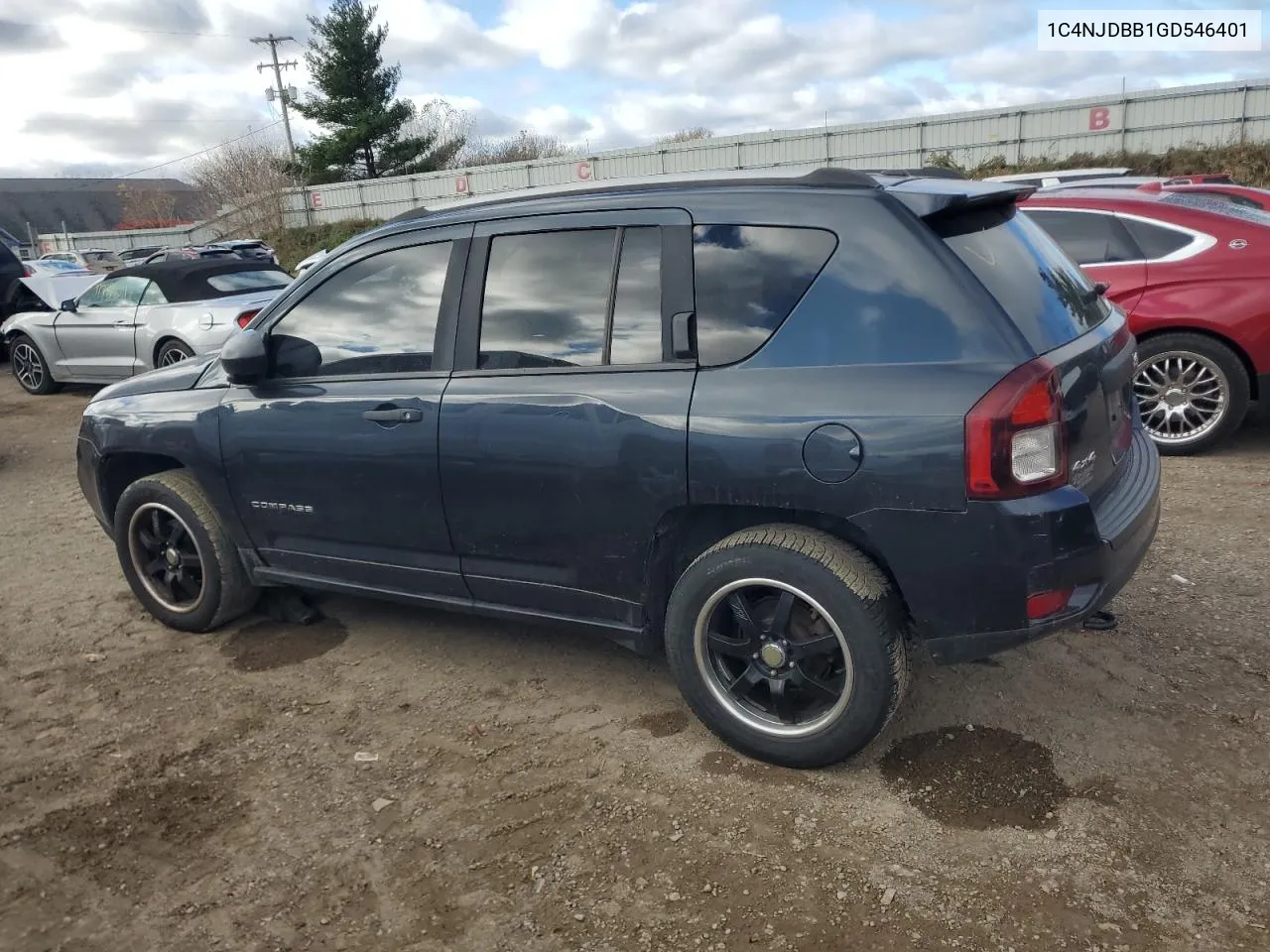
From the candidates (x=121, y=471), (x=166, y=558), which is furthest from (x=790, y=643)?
(x=121, y=471)

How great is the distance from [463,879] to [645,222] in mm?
2149

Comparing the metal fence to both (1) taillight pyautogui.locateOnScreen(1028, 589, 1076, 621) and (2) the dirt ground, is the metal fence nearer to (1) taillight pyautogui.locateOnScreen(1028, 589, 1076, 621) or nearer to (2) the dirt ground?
(2) the dirt ground

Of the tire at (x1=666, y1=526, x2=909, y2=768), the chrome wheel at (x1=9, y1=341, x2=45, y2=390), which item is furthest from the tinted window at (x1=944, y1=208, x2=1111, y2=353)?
the chrome wheel at (x1=9, y1=341, x2=45, y2=390)

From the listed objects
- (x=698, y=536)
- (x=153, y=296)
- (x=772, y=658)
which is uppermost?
(x=153, y=296)

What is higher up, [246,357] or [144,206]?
[144,206]

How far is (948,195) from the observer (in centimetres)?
303

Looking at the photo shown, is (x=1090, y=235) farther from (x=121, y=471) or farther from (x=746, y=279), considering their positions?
(x=121, y=471)

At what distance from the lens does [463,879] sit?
2803 mm

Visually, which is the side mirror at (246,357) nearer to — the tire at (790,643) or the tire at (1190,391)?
the tire at (790,643)

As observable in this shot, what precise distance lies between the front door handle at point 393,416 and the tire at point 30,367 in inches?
419

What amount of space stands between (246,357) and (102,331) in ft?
28.3

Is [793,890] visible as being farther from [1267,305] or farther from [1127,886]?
[1267,305]

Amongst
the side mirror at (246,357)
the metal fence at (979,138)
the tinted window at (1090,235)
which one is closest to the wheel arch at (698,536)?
the side mirror at (246,357)

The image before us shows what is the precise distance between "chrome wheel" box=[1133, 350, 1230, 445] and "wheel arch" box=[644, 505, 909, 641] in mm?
4340
